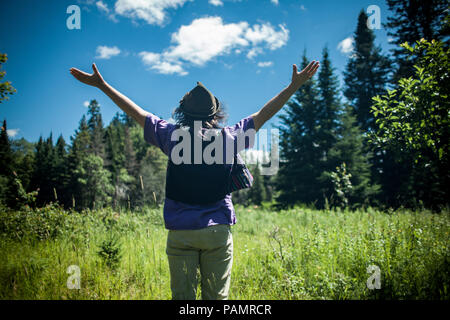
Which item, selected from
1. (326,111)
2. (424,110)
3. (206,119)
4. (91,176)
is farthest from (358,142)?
(91,176)

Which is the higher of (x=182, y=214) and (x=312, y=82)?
(x=312, y=82)

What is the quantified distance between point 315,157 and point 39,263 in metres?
21.6

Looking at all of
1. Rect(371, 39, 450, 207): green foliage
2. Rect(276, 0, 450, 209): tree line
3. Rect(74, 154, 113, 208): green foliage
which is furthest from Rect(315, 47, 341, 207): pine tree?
Rect(74, 154, 113, 208): green foliage

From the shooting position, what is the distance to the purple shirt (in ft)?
5.07

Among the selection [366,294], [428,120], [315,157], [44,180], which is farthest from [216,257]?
[44,180]

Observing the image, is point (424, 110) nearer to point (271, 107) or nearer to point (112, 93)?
point (271, 107)

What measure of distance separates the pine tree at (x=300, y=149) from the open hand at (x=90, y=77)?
2045 centimetres

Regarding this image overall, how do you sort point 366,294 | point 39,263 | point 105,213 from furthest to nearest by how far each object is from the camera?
point 105,213, point 39,263, point 366,294

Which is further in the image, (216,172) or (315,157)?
(315,157)

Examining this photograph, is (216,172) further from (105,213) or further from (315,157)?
(315,157)

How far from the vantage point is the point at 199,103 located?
175 centimetres

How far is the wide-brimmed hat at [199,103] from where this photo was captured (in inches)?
68.5

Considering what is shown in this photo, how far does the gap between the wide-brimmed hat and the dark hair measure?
0.03 metres
